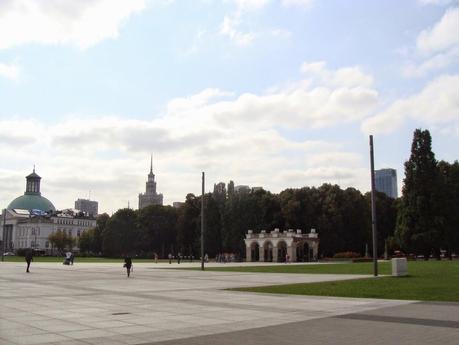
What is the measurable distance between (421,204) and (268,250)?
103 ft

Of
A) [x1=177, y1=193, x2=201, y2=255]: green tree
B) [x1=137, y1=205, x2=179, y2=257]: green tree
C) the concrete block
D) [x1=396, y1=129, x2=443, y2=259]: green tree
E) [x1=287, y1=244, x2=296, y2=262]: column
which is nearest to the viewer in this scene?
the concrete block

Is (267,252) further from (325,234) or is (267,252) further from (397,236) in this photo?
(397,236)

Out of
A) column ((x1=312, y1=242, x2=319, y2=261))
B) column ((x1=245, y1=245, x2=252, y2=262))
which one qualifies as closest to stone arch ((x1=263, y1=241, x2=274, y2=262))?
column ((x1=245, y1=245, x2=252, y2=262))

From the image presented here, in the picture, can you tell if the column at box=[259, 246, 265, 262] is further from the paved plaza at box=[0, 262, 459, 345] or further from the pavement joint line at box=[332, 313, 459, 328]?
the pavement joint line at box=[332, 313, 459, 328]

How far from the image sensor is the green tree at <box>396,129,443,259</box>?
7462 cm

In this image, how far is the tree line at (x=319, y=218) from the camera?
76.0m

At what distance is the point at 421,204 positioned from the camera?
7525 cm

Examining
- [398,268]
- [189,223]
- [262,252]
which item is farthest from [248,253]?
[398,268]

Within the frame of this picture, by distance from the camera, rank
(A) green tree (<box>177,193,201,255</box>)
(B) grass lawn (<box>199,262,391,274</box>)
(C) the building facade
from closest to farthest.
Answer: (B) grass lawn (<box>199,262,391,274</box>) → (C) the building facade → (A) green tree (<box>177,193,201,255</box>)

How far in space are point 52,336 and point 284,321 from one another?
5.70 meters

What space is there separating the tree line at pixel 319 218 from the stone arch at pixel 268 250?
8.31 m

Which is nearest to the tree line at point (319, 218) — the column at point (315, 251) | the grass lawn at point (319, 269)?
the column at point (315, 251)

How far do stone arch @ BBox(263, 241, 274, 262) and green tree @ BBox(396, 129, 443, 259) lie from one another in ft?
82.7

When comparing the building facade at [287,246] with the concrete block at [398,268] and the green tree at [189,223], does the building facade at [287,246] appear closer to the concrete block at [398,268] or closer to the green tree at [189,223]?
the green tree at [189,223]
